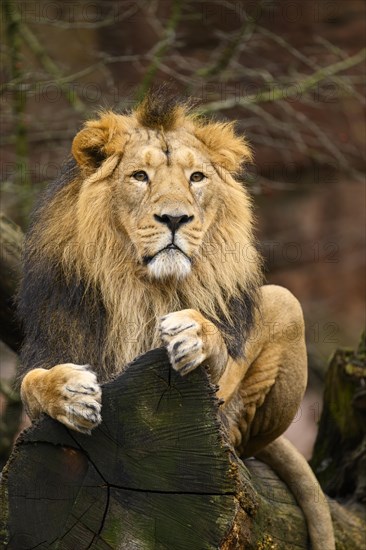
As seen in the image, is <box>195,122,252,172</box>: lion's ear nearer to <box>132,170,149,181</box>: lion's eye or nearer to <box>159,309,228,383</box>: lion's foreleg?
<box>132,170,149,181</box>: lion's eye

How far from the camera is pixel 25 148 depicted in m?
8.50

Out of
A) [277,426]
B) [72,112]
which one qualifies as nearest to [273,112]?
[72,112]

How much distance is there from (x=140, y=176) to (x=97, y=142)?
30 cm

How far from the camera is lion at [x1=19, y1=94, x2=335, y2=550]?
16.3 ft

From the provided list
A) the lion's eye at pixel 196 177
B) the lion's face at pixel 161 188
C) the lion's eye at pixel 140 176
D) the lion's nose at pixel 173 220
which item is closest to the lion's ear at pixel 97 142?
the lion's face at pixel 161 188

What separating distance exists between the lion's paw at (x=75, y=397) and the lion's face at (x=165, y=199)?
748 millimetres

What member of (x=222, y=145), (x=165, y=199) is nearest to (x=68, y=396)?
(x=165, y=199)

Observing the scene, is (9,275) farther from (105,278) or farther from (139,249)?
(139,249)

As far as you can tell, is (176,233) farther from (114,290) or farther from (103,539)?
(103,539)

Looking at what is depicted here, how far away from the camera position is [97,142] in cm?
522

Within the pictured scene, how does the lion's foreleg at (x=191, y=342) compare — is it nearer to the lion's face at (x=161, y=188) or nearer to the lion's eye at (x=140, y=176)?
the lion's face at (x=161, y=188)

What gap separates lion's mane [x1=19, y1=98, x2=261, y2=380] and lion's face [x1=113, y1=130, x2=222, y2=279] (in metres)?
0.09

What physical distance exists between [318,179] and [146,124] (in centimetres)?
810

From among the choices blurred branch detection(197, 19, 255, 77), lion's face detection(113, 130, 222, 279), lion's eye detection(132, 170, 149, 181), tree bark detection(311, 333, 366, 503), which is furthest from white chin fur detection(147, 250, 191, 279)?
blurred branch detection(197, 19, 255, 77)
